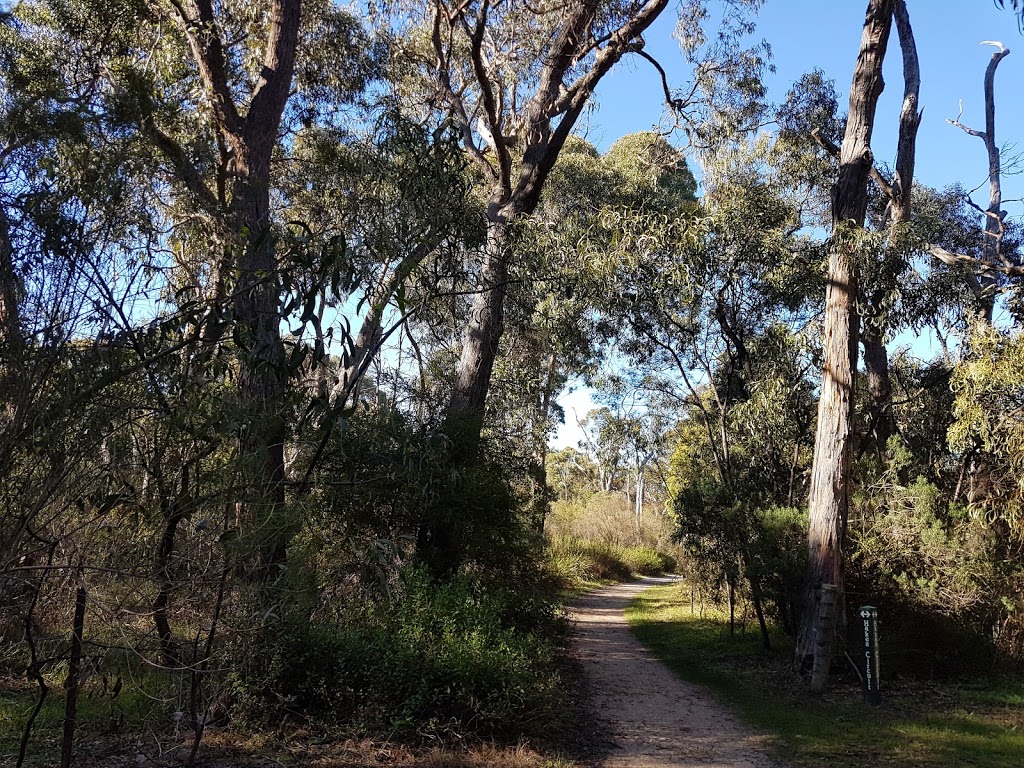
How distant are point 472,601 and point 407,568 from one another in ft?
2.46

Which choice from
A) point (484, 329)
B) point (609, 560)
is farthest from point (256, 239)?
point (609, 560)

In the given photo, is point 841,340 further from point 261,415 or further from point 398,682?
point 261,415

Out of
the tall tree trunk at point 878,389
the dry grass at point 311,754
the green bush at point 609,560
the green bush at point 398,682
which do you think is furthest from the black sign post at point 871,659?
the green bush at point 609,560

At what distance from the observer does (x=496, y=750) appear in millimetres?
5902

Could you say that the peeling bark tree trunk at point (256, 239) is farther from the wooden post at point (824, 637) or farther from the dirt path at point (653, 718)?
the wooden post at point (824, 637)

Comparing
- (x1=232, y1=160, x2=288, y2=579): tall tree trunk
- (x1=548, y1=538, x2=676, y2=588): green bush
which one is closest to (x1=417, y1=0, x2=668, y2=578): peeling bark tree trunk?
(x1=232, y1=160, x2=288, y2=579): tall tree trunk

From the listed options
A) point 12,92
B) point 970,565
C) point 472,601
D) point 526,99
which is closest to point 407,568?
point 472,601

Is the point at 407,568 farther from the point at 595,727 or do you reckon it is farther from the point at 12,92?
the point at 12,92

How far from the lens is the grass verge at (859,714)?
20.9 ft

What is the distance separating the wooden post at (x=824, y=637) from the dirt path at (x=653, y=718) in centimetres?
Answer: 138

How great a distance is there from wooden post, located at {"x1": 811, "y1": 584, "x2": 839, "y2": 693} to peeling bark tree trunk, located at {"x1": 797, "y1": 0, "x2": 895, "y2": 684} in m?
0.25

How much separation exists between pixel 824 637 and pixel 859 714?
1125 mm

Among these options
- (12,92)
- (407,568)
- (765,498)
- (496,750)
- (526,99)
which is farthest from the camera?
(526,99)

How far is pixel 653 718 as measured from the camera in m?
7.66
